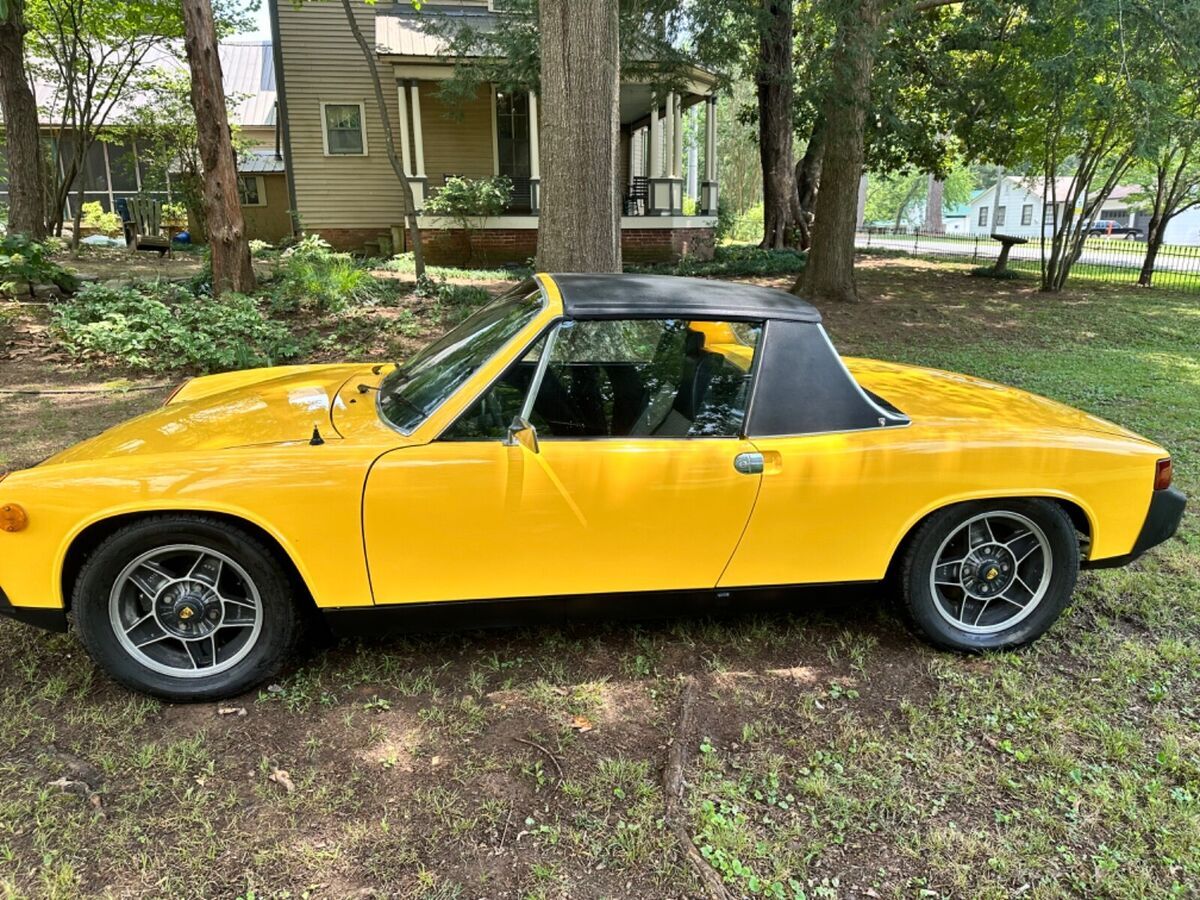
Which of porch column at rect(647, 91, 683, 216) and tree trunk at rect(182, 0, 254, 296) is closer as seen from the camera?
tree trunk at rect(182, 0, 254, 296)

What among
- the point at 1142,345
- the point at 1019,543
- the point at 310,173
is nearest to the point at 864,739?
the point at 1019,543

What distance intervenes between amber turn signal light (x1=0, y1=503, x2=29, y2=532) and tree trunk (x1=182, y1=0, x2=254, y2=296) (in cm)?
753

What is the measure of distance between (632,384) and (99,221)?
82.1 feet

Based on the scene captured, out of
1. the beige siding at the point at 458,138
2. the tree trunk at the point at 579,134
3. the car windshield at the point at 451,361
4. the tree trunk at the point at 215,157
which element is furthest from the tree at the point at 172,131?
the car windshield at the point at 451,361

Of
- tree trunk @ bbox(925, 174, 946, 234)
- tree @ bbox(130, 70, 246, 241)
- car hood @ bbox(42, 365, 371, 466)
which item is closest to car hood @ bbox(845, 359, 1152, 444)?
car hood @ bbox(42, 365, 371, 466)

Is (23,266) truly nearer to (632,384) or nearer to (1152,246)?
(632,384)

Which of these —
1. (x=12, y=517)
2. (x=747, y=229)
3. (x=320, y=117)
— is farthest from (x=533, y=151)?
(x=747, y=229)

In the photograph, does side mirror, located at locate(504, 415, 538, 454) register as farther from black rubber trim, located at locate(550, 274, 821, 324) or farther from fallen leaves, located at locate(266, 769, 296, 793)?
fallen leaves, located at locate(266, 769, 296, 793)

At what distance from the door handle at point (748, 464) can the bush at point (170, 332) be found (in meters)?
6.23

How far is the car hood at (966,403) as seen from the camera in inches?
128

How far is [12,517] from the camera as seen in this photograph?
2.56 m

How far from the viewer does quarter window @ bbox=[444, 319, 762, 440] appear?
288 cm

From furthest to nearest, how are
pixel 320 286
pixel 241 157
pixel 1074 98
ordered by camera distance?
pixel 241 157
pixel 1074 98
pixel 320 286

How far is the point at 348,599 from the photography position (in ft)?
9.04
